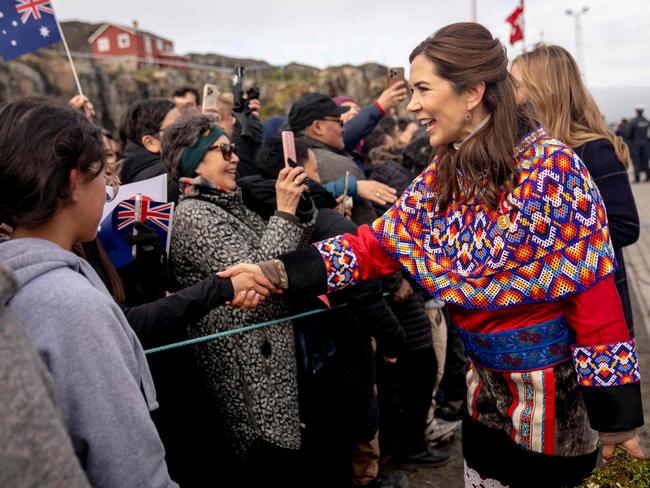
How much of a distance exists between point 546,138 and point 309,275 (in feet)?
3.09

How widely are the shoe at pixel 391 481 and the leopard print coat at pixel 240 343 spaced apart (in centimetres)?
107

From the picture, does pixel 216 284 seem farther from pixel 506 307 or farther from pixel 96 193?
pixel 506 307

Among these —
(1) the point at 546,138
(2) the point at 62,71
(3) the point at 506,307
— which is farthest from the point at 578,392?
(2) the point at 62,71

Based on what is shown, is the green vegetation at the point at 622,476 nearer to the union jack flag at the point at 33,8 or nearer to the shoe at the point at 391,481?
the shoe at the point at 391,481

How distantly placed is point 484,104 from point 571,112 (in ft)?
3.25

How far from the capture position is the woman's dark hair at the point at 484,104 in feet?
6.53

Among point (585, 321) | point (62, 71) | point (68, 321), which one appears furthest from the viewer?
point (62, 71)

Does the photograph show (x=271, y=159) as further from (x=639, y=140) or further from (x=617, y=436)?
(x=639, y=140)

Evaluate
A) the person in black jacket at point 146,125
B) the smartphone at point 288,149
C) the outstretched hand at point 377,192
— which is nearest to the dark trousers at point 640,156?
the outstretched hand at point 377,192

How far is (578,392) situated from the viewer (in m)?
2.09

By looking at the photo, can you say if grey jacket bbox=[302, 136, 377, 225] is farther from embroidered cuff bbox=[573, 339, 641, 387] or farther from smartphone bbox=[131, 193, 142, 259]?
embroidered cuff bbox=[573, 339, 641, 387]

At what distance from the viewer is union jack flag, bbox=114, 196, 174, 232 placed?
98.7 inches

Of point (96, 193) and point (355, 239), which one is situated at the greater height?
point (96, 193)

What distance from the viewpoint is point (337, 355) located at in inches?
129
